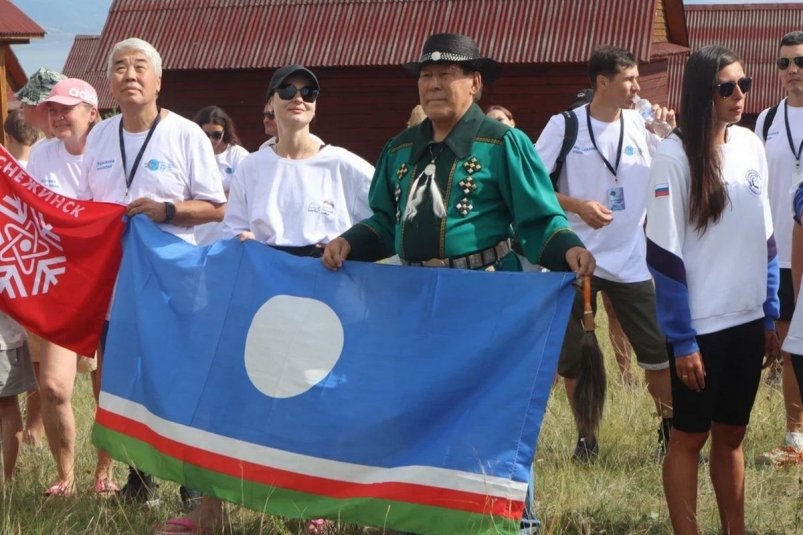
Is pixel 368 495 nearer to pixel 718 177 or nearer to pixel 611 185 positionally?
pixel 718 177

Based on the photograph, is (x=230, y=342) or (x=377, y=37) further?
(x=377, y=37)

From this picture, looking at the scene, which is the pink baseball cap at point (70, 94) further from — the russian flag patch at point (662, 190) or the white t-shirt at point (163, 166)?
the russian flag patch at point (662, 190)

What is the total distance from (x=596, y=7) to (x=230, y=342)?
23.2 m

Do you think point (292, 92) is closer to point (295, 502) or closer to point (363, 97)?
point (295, 502)

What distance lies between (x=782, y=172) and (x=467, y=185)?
3.24 metres

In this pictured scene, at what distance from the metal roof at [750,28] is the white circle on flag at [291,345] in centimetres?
4329

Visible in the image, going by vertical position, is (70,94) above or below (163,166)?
above

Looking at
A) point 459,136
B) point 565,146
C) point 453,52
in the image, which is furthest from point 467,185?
point 565,146

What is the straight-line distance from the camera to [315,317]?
18.3ft

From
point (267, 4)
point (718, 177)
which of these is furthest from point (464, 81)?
point (267, 4)

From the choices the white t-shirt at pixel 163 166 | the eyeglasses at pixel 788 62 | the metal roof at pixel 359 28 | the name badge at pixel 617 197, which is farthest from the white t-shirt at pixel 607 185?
the metal roof at pixel 359 28

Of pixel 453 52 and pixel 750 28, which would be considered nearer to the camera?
pixel 453 52

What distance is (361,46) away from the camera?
29.1m

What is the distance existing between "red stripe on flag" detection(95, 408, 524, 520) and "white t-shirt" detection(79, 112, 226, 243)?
3.30ft
